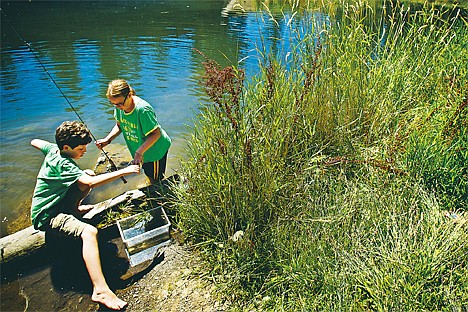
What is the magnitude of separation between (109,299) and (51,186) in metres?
1.15

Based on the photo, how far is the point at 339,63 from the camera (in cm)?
371

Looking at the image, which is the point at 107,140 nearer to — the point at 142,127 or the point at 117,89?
the point at 142,127

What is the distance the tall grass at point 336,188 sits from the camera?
7.68ft

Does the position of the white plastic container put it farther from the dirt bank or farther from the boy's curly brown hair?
the boy's curly brown hair

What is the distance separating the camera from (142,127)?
371 cm

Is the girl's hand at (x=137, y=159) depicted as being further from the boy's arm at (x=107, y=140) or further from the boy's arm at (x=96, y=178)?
the boy's arm at (x=107, y=140)

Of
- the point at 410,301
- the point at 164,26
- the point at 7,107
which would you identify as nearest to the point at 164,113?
the point at 7,107

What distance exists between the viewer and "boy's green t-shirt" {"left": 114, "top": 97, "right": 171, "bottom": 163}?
3.67 m

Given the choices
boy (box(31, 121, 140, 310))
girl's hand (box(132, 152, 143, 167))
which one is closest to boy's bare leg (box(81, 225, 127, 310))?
boy (box(31, 121, 140, 310))

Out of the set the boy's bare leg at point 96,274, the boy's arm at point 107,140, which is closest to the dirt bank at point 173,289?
the boy's bare leg at point 96,274

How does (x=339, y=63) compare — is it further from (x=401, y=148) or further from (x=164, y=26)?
(x=164, y=26)

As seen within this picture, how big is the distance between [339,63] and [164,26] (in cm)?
1267

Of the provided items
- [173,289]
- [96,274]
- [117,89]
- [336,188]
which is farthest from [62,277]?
[336,188]

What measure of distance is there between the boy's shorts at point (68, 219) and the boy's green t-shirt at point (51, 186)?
0.06 metres
